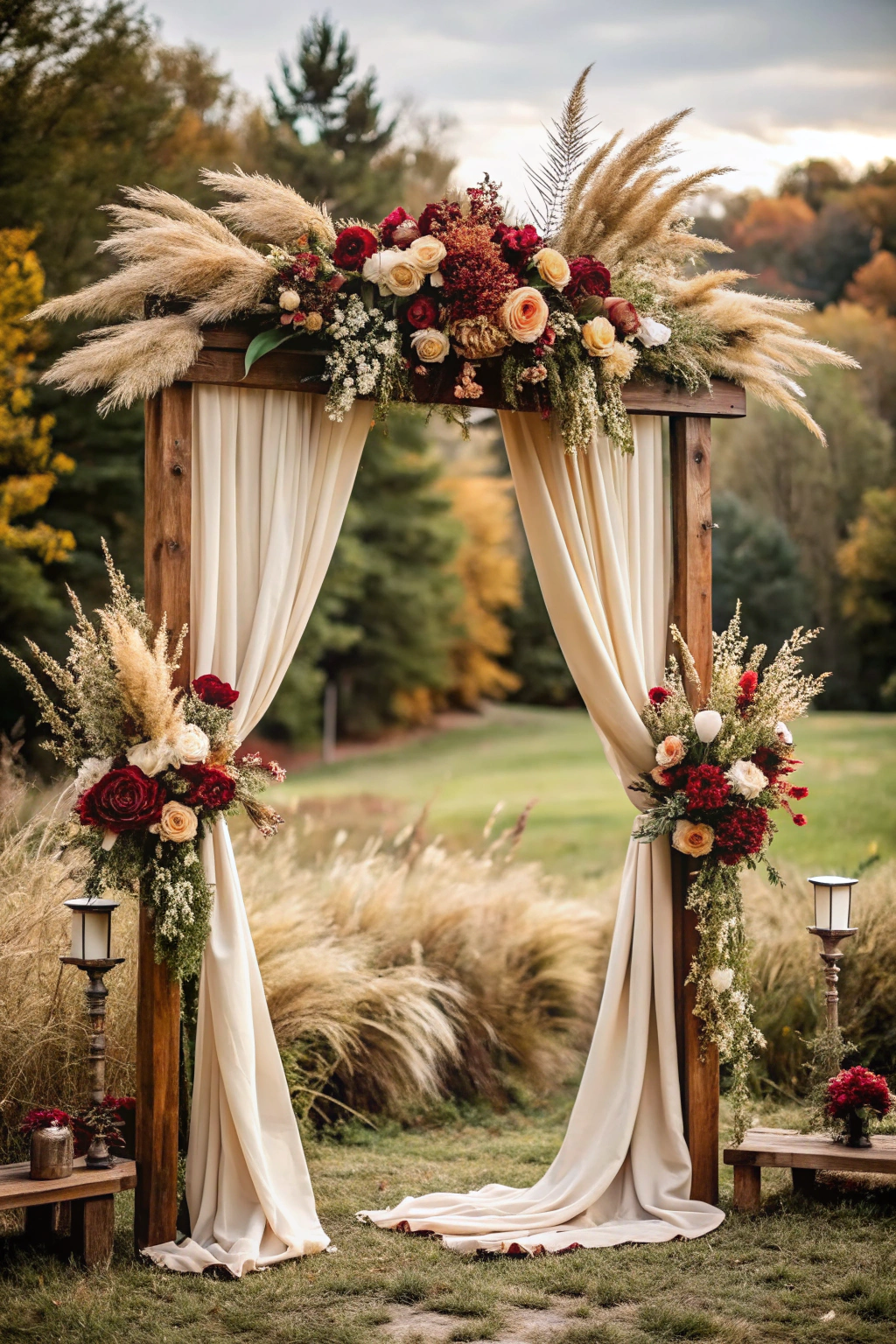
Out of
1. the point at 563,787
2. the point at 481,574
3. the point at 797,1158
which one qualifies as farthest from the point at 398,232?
the point at 481,574

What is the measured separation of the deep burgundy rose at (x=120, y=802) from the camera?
10.6 feet

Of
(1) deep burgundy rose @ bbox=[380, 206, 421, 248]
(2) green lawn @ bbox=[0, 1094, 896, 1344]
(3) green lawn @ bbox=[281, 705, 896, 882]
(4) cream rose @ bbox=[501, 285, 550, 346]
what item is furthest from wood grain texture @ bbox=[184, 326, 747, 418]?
(3) green lawn @ bbox=[281, 705, 896, 882]

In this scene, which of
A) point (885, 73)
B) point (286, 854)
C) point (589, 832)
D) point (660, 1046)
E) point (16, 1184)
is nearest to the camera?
point (16, 1184)

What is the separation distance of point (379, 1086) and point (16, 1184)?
195 centimetres

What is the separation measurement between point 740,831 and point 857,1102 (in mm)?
881

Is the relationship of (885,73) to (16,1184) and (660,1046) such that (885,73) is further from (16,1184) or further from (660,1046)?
(16,1184)

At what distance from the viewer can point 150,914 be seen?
134 inches

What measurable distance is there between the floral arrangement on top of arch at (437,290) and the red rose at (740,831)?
121 centimetres

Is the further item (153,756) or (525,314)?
(525,314)

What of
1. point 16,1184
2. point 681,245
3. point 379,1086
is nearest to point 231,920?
point 16,1184

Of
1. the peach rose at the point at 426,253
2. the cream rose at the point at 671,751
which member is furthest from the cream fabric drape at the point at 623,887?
the peach rose at the point at 426,253

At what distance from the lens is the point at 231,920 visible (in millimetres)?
3518

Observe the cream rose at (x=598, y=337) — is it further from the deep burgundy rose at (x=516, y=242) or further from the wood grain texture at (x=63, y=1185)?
the wood grain texture at (x=63, y=1185)

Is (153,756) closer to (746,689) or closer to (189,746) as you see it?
(189,746)
